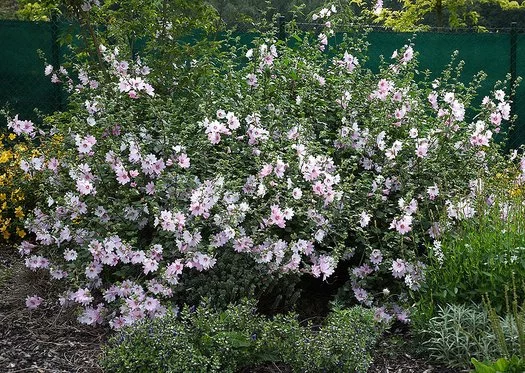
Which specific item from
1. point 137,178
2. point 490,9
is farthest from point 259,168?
point 490,9

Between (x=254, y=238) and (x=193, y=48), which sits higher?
(x=193, y=48)

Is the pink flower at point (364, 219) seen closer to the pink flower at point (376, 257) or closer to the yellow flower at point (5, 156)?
the pink flower at point (376, 257)

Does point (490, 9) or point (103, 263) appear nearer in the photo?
point (103, 263)

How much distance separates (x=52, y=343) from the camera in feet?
12.7

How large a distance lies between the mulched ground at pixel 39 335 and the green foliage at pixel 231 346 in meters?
0.36

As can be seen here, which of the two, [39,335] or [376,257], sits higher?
[376,257]

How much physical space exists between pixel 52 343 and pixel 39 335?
0.43 feet

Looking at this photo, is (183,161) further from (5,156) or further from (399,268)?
(5,156)

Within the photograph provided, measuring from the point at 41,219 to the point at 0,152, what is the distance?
220cm

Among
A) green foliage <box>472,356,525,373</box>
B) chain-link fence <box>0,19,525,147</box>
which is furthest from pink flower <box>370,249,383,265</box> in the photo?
chain-link fence <box>0,19,525,147</box>

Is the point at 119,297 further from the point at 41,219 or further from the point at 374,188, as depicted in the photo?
the point at 374,188

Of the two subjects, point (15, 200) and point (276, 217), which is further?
point (15, 200)

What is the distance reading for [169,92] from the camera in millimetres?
5074

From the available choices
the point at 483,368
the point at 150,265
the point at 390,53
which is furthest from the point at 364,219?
the point at 390,53
